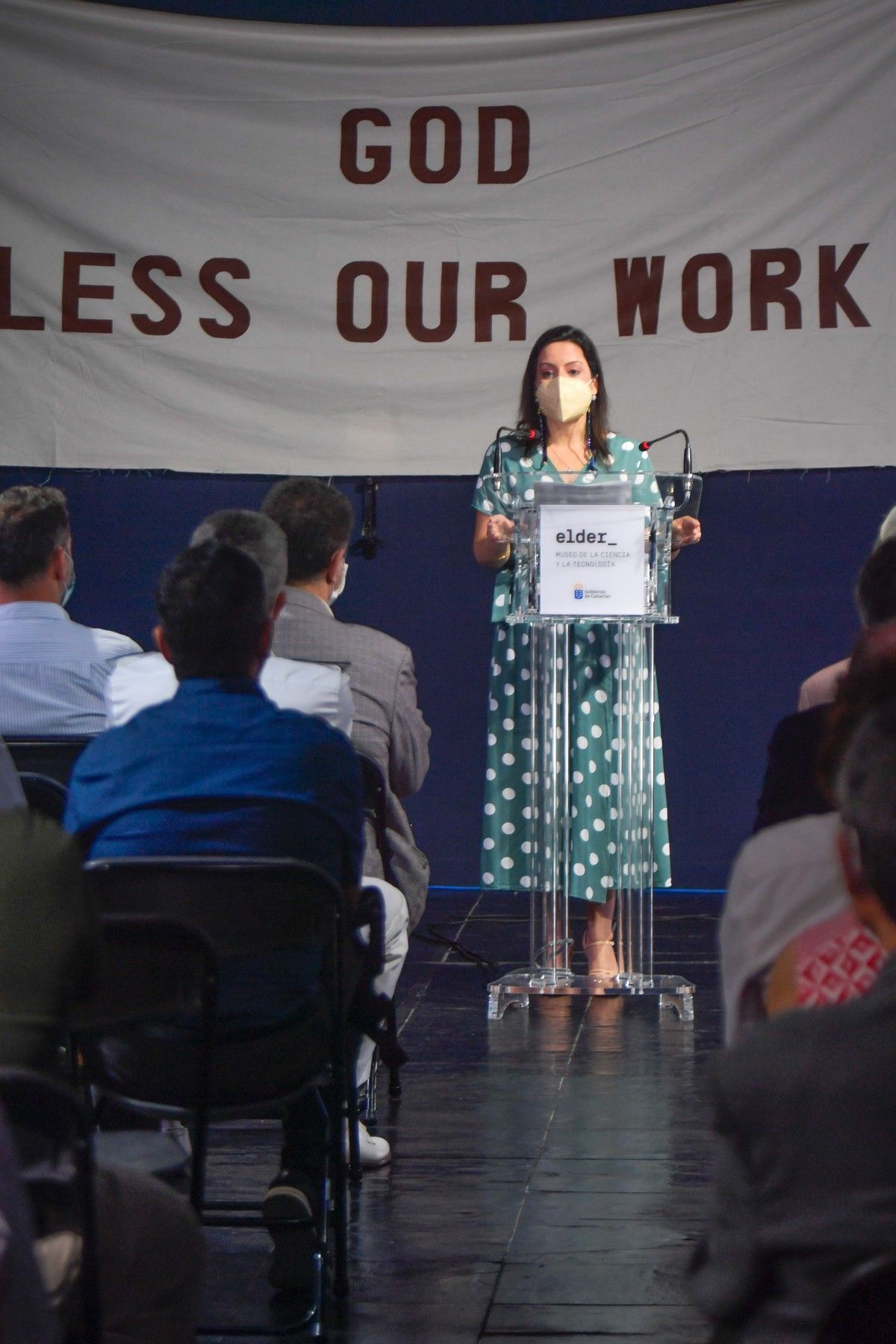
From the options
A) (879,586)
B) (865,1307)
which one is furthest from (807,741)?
(865,1307)

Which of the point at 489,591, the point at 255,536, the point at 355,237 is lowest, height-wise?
the point at 255,536

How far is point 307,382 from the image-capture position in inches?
222

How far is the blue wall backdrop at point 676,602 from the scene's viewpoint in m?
5.90

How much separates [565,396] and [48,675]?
1.70 metres

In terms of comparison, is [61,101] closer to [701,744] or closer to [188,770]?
[701,744]

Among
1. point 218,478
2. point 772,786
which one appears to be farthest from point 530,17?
point 772,786

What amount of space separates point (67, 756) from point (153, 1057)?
0.94m

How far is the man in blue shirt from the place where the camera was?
A: 2096mm

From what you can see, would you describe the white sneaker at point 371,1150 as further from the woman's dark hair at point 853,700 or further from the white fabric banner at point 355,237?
the white fabric banner at point 355,237

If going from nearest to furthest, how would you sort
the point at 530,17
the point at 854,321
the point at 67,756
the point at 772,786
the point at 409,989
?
the point at 772,786 < the point at 67,756 < the point at 409,989 < the point at 854,321 < the point at 530,17

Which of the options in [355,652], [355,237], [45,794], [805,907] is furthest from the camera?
[355,237]

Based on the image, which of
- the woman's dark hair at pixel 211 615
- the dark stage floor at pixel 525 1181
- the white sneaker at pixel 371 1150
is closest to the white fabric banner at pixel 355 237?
the dark stage floor at pixel 525 1181

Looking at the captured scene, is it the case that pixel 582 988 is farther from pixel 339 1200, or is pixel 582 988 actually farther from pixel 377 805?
pixel 339 1200

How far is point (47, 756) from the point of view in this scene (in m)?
2.91
